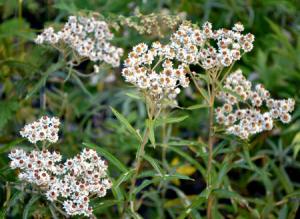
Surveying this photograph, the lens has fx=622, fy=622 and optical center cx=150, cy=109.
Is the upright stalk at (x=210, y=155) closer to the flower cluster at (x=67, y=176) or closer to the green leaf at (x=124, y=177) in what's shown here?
the green leaf at (x=124, y=177)

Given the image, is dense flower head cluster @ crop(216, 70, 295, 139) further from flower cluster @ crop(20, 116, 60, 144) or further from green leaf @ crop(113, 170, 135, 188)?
flower cluster @ crop(20, 116, 60, 144)

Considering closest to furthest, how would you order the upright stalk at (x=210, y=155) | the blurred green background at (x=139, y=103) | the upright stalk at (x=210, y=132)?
the upright stalk at (x=210, y=132) → the upright stalk at (x=210, y=155) → the blurred green background at (x=139, y=103)

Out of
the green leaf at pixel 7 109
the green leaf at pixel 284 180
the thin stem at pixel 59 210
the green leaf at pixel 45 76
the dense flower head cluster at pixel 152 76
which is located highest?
the dense flower head cluster at pixel 152 76

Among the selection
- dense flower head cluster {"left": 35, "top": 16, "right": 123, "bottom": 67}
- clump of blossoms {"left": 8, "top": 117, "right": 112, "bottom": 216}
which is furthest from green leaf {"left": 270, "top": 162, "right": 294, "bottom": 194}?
clump of blossoms {"left": 8, "top": 117, "right": 112, "bottom": 216}

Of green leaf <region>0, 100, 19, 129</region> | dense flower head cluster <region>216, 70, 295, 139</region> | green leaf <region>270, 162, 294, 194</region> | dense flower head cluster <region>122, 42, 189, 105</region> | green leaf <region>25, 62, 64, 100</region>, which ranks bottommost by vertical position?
green leaf <region>270, 162, 294, 194</region>

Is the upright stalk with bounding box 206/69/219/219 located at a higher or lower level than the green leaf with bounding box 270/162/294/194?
higher

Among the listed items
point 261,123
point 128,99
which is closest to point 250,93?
point 261,123

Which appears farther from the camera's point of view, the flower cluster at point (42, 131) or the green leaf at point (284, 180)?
the green leaf at point (284, 180)

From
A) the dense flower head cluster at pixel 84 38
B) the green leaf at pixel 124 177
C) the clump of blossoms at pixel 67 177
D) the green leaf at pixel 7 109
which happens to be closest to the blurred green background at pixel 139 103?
the green leaf at pixel 7 109

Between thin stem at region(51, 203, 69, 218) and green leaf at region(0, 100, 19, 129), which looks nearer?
thin stem at region(51, 203, 69, 218)
